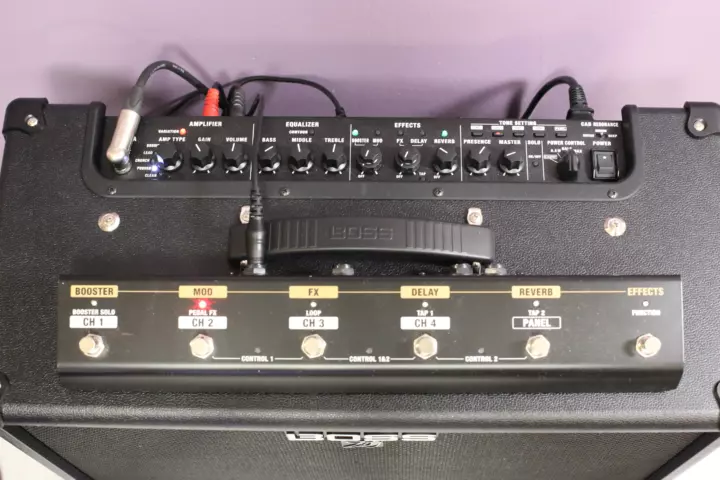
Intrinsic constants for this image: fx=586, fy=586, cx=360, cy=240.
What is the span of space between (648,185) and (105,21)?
656mm

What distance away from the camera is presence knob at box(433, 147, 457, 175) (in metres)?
0.63

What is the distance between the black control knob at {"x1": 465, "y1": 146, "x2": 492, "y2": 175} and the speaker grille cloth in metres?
0.29

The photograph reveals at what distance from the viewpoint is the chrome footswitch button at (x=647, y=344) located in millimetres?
543

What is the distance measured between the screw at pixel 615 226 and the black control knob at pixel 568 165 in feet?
0.19

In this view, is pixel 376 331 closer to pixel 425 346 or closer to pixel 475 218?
pixel 425 346

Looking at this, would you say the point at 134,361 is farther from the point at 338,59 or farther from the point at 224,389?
the point at 338,59

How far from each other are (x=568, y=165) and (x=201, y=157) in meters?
0.39

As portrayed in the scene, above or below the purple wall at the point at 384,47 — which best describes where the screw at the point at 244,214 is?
below

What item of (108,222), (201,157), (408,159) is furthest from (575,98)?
(108,222)

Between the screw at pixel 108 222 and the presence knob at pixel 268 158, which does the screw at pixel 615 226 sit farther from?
the screw at pixel 108 222

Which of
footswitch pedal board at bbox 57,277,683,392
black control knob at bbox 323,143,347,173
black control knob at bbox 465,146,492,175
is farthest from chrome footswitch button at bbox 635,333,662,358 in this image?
black control knob at bbox 323,143,347,173

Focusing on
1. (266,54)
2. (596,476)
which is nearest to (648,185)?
(596,476)

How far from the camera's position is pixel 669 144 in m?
0.65

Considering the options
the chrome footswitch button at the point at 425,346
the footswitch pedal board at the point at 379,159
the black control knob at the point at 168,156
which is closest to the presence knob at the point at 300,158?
the footswitch pedal board at the point at 379,159
